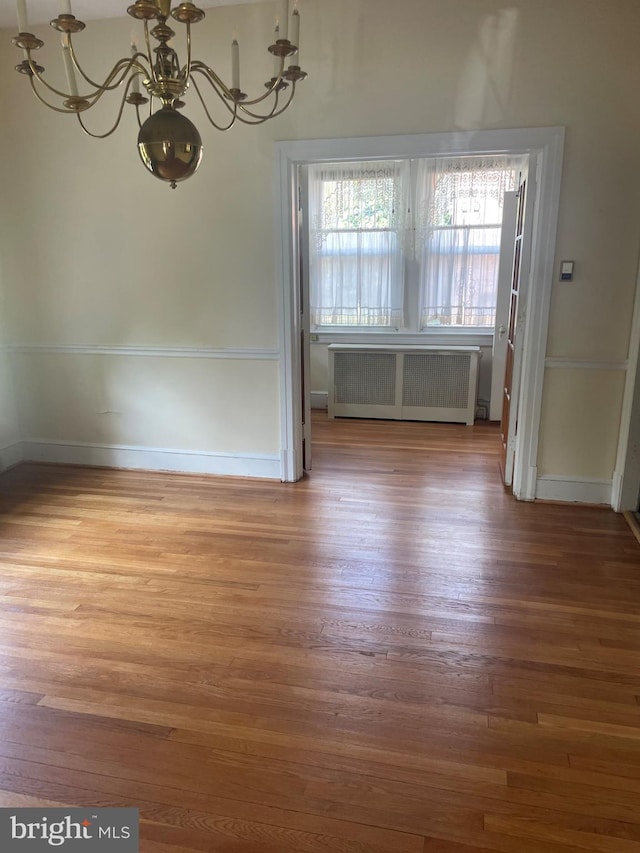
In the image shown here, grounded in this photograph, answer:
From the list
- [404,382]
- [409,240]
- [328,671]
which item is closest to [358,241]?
[409,240]

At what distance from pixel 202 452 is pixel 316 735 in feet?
8.62

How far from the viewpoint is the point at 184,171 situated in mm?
1823

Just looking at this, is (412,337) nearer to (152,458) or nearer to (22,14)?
(152,458)

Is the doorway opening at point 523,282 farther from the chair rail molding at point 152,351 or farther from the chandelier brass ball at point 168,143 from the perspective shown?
the chandelier brass ball at point 168,143

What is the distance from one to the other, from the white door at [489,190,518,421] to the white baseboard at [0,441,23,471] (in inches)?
165

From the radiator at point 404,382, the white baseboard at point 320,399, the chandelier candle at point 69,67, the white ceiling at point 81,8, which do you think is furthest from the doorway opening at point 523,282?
the white baseboard at point 320,399

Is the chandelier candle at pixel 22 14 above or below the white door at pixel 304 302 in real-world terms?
above

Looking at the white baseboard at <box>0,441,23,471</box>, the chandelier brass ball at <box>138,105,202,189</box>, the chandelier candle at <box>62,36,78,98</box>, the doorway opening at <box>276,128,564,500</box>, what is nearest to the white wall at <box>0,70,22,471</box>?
the white baseboard at <box>0,441,23,471</box>

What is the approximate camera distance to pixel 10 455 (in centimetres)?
438

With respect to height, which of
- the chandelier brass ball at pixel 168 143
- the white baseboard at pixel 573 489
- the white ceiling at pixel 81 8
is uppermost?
the white ceiling at pixel 81 8

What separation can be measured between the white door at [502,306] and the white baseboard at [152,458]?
2.54m

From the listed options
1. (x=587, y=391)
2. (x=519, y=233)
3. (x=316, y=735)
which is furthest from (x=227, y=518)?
(x=519, y=233)

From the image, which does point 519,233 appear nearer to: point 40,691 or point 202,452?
point 202,452

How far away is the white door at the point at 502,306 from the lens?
5102mm
